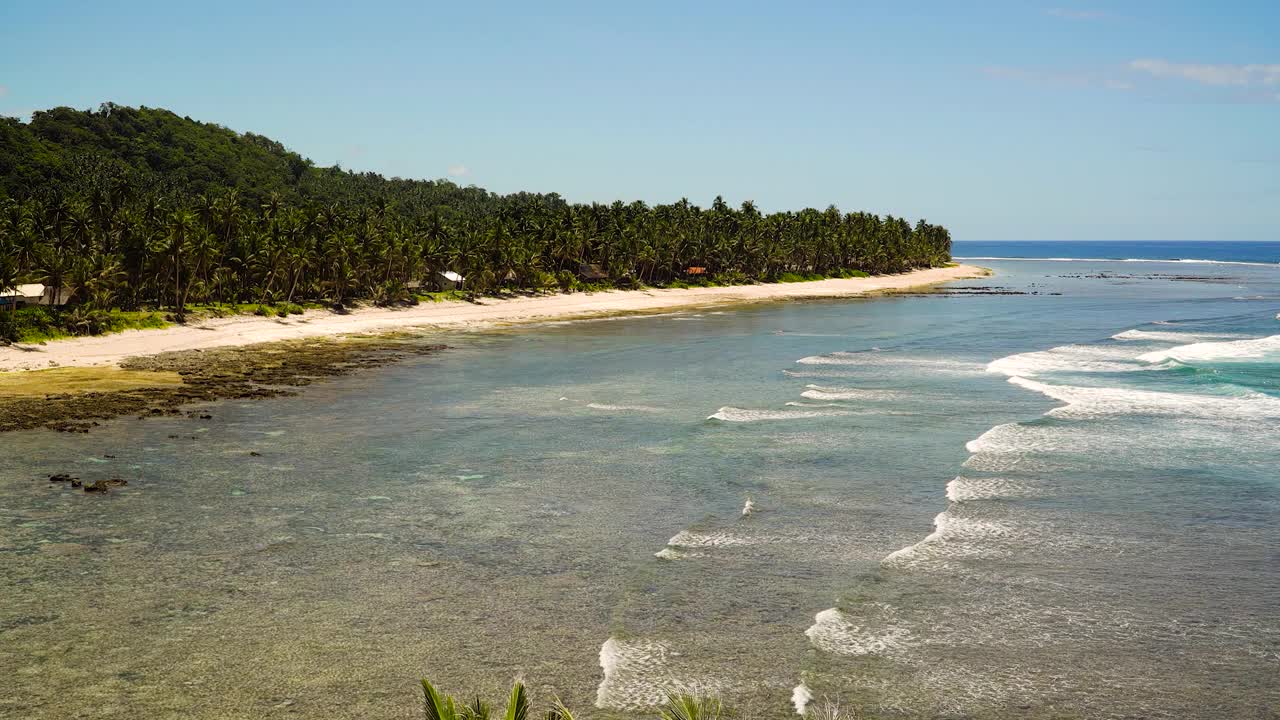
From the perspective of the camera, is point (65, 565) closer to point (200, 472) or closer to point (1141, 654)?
point (200, 472)

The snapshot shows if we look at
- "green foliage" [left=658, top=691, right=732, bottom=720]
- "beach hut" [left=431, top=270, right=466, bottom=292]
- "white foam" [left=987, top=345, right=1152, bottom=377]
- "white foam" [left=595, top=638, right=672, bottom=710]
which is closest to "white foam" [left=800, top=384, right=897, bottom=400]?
"white foam" [left=987, top=345, right=1152, bottom=377]

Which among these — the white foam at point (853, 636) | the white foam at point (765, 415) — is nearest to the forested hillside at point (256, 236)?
the white foam at point (765, 415)

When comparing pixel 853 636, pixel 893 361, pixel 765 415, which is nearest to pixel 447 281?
pixel 893 361

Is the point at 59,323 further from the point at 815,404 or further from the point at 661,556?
the point at 661,556

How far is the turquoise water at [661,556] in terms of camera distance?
15719mm

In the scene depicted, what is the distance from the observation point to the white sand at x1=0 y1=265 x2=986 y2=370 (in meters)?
60.8

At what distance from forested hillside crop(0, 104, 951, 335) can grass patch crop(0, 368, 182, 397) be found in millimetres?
15302

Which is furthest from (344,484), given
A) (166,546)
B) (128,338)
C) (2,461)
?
(128,338)

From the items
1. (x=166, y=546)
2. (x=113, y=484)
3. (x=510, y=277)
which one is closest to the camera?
(x=166, y=546)

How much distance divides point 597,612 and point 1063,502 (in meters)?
14.4

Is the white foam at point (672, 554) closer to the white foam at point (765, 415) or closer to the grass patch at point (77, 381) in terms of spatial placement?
the white foam at point (765, 415)

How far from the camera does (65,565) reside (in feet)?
69.3

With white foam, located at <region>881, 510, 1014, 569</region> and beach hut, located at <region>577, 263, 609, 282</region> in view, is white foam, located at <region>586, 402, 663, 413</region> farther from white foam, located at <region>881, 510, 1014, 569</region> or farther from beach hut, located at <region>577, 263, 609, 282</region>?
beach hut, located at <region>577, 263, 609, 282</region>

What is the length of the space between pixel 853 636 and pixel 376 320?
7995cm
